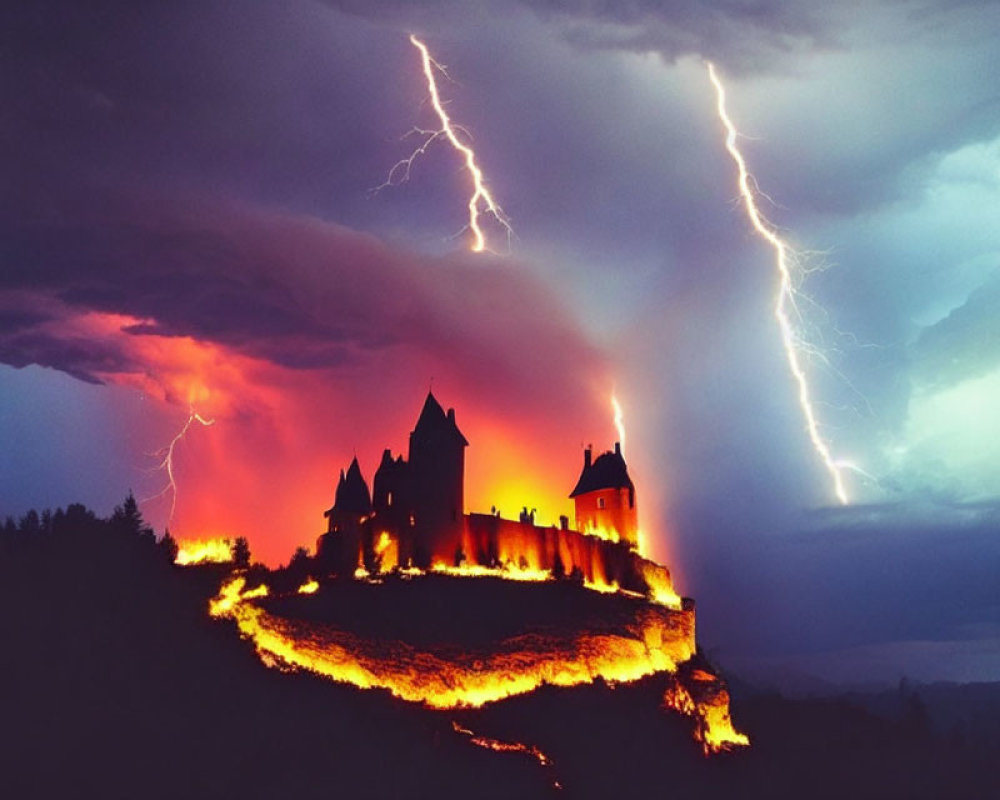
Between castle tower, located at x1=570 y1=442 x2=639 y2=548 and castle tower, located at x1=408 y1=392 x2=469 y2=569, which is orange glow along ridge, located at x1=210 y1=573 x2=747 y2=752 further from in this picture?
castle tower, located at x1=570 y1=442 x2=639 y2=548

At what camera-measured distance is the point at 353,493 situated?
207ft

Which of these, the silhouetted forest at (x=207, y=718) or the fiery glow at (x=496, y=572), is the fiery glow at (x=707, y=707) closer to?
the silhouetted forest at (x=207, y=718)

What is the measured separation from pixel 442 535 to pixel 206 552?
13.0 meters

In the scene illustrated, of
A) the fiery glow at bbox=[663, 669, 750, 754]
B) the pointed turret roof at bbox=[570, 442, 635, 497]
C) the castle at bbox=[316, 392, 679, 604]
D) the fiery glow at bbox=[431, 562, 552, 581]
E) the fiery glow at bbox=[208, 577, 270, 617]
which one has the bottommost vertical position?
the fiery glow at bbox=[663, 669, 750, 754]

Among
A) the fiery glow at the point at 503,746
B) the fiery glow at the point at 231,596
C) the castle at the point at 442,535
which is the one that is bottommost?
the fiery glow at the point at 503,746

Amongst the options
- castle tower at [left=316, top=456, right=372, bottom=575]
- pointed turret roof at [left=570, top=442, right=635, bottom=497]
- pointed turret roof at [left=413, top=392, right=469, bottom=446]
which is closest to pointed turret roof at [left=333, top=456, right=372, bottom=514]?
castle tower at [left=316, top=456, right=372, bottom=575]

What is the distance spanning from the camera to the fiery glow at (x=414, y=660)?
45188 millimetres

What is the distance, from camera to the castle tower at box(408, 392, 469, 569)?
5344 cm

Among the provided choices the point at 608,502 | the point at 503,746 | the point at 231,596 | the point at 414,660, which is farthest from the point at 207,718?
the point at 608,502

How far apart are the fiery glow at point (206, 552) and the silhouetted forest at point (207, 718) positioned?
2.64 feet

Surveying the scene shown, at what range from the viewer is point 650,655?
185 feet

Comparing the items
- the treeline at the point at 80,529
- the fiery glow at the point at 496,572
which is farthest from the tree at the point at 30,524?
the fiery glow at the point at 496,572

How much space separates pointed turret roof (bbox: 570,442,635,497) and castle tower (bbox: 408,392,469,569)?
55.7 ft

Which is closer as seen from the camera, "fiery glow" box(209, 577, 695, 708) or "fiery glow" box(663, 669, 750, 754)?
"fiery glow" box(209, 577, 695, 708)
